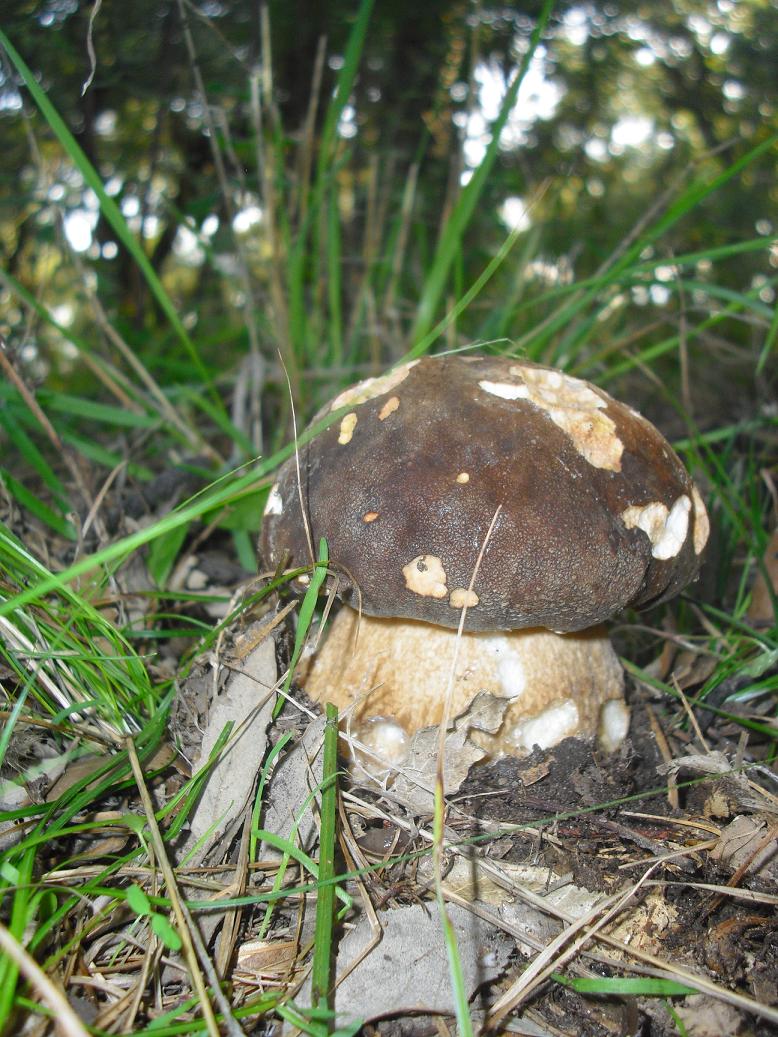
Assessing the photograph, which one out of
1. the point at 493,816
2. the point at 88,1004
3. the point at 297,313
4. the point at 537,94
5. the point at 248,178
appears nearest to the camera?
the point at 88,1004

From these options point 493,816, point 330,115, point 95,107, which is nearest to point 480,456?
point 493,816

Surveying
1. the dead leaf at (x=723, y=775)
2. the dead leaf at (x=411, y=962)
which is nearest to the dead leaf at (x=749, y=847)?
the dead leaf at (x=723, y=775)

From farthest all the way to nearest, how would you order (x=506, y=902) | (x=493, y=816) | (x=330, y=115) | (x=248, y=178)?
(x=248, y=178), (x=330, y=115), (x=493, y=816), (x=506, y=902)

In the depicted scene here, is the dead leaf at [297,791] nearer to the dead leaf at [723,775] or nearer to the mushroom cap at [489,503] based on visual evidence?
the mushroom cap at [489,503]

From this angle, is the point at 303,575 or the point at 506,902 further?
the point at 303,575

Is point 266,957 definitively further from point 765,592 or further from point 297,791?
point 765,592

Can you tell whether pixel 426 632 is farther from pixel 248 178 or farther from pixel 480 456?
pixel 248 178

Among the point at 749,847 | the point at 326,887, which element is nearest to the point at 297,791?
the point at 326,887

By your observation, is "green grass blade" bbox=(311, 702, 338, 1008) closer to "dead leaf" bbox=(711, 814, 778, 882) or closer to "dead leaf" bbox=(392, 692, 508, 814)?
"dead leaf" bbox=(392, 692, 508, 814)
